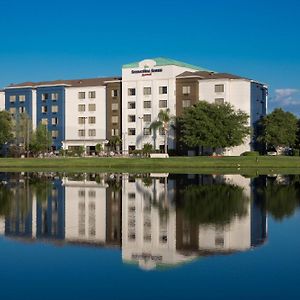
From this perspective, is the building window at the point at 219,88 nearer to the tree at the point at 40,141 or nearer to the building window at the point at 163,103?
the building window at the point at 163,103

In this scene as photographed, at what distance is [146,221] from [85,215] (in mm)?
3701

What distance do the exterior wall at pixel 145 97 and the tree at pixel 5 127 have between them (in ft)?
67.0

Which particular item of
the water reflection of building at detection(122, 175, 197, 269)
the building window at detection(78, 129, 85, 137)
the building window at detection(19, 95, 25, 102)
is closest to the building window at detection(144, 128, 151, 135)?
the building window at detection(78, 129, 85, 137)

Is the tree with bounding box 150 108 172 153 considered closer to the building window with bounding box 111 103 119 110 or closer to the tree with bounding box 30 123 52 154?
the building window with bounding box 111 103 119 110

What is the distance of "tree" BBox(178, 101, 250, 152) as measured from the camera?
95.8 metres

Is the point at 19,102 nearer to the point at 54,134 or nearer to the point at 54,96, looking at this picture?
the point at 54,96

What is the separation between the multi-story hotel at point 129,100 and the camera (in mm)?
104500

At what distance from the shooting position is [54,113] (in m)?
117

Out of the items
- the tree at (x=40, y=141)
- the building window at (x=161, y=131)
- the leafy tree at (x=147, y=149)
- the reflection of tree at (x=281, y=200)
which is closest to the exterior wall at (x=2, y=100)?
the tree at (x=40, y=141)

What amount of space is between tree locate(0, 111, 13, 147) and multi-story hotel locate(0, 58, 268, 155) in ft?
43.5

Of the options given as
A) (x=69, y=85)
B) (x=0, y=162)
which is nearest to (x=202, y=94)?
(x=69, y=85)

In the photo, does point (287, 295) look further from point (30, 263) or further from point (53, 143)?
point (53, 143)

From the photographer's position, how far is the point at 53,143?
381 ft

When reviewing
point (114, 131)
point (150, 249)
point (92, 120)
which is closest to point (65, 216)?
point (150, 249)
